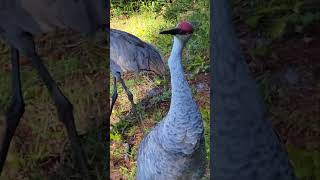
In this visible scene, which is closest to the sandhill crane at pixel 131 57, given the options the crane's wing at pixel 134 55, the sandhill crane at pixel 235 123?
the crane's wing at pixel 134 55

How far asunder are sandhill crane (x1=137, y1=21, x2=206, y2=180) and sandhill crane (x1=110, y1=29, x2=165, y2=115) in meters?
0.06

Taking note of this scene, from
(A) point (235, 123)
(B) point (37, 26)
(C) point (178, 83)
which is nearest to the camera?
(A) point (235, 123)

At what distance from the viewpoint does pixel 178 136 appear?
5.11ft

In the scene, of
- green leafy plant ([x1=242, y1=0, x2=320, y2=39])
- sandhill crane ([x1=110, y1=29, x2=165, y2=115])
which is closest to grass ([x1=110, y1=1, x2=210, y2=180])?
sandhill crane ([x1=110, y1=29, x2=165, y2=115])

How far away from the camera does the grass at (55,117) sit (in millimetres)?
1692

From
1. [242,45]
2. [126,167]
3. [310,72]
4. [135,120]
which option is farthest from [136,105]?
[310,72]

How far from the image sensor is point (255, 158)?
147 centimetres

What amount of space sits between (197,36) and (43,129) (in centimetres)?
49

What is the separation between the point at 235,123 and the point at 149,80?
11.1 inches

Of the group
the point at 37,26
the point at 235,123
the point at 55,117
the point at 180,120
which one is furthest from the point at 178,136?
the point at 37,26

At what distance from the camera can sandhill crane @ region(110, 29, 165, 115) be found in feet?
5.32

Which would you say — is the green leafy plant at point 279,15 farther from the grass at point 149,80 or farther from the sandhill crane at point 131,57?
the sandhill crane at point 131,57

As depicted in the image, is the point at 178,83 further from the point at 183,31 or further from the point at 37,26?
the point at 37,26

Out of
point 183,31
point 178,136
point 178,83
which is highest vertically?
point 183,31
